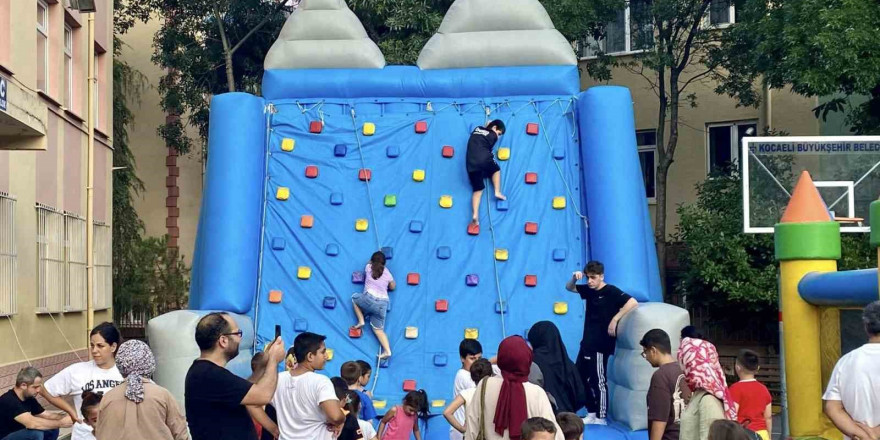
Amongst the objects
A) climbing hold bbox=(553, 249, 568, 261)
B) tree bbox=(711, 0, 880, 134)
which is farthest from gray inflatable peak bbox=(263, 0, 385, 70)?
tree bbox=(711, 0, 880, 134)

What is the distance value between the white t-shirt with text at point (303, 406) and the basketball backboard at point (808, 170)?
606 cm

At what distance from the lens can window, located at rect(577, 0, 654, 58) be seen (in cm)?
2183

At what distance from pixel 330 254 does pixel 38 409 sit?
394 cm

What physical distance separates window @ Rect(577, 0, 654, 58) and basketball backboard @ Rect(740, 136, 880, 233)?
9.57m

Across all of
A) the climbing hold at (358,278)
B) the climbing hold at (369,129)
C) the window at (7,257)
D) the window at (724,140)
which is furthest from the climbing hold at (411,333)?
the window at (724,140)

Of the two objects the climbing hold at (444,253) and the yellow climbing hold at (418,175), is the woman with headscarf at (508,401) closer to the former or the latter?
the climbing hold at (444,253)

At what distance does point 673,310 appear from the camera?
10.0 metres

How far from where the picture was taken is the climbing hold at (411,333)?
39.0 ft

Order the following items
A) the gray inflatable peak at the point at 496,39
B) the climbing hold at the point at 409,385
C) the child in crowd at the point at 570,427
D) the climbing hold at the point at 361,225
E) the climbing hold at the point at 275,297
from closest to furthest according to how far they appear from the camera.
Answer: the child in crowd at the point at 570,427 → the climbing hold at the point at 409,385 → the climbing hold at the point at 275,297 → the climbing hold at the point at 361,225 → the gray inflatable peak at the point at 496,39

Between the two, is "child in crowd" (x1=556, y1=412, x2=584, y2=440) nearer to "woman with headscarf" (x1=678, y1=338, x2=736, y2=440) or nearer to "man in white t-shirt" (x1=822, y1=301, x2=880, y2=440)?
"woman with headscarf" (x1=678, y1=338, x2=736, y2=440)

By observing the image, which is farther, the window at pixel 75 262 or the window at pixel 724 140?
the window at pixel 724 140

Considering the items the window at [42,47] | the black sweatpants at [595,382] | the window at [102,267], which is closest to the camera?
the black sweatpants at [595,382]

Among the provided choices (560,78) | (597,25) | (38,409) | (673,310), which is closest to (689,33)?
(597,25)

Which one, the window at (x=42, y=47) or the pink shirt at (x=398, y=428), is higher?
the window at (x=42, y=47)
